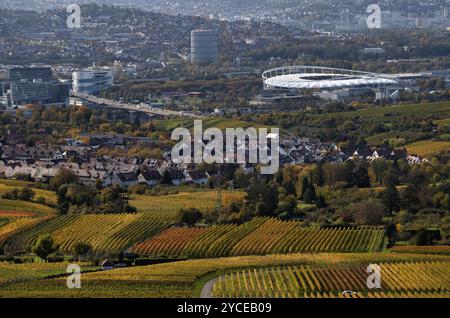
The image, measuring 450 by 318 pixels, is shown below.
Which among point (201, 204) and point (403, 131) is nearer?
point (201, 204)

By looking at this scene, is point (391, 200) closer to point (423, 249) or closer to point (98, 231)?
point (423, 249)

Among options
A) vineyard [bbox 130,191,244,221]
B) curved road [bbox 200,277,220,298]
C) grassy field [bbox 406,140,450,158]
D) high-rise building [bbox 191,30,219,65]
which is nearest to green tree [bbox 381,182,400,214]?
vineyard [bbox 130,191,244,221]

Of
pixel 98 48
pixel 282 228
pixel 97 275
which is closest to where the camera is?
pixel 97 275

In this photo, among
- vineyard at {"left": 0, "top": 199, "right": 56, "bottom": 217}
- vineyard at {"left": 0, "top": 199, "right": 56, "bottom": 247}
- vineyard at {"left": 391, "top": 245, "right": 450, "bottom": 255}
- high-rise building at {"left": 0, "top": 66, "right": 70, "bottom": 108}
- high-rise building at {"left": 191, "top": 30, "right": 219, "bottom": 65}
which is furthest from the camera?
high-rise building at {"left": 191, "top": 30, "right": 219, "bottom": 65}

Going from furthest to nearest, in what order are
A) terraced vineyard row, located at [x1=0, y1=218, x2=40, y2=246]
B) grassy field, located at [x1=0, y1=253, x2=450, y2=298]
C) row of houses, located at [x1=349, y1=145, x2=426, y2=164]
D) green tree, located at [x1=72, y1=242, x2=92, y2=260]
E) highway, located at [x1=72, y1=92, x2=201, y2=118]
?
highway, located at [x1=72, y1=92, x2=201, y2=118], row of houses, located at [x1=349, y1=145, x2=426, y2=164], terraced vineyard row, located at [x1=0, y1=218, x2=40, y2=246], green tree, located at [x1=72, y1=242, x2=92, y2=260], grassy field, located at [x1=0, y1=253, x2=450, y2=298]

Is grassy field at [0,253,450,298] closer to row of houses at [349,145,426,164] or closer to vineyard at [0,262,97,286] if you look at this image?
vineyard at [0,262,97,286]
